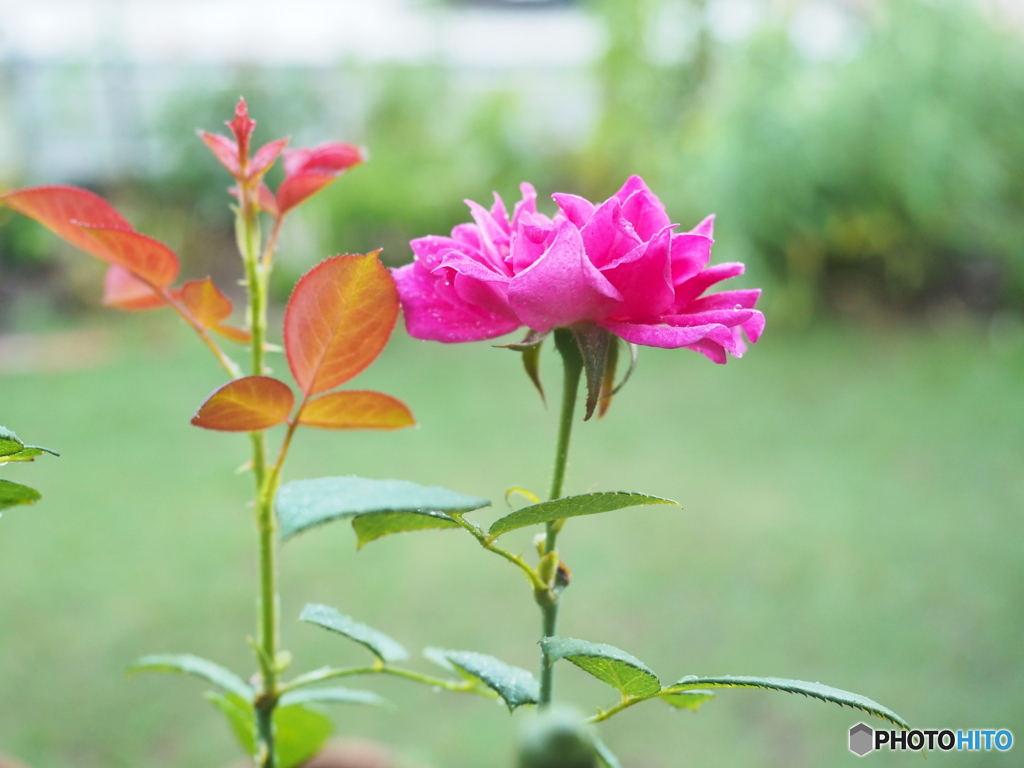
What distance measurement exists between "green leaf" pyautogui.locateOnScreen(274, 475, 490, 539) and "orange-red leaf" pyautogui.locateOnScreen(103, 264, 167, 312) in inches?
6.8

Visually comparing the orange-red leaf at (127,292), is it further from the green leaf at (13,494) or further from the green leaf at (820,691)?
the green leaf at (820,691)

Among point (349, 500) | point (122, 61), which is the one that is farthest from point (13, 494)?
point (122, 61)

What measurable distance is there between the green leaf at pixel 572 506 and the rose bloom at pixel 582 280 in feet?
0.15

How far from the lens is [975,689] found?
0.98 m

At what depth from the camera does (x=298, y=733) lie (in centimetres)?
46

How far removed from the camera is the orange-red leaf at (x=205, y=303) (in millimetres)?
353

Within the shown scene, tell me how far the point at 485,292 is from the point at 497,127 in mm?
3088

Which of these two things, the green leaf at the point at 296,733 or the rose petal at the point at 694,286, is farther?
the green leaf at the point at 296,733

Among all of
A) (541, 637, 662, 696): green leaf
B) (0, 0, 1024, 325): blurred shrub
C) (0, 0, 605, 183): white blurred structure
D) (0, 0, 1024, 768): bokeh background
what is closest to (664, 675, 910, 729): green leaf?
(541, 637, 662, 696): green leaf

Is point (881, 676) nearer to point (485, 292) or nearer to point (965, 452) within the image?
point (965, 452)

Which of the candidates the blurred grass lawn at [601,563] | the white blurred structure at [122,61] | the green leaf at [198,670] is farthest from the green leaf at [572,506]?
the white blurred structure at [122,61]

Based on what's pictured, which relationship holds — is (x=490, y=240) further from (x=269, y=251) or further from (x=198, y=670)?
(x=198, y=670)

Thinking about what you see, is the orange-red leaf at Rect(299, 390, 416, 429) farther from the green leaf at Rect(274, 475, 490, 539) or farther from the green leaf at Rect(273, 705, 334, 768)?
the green leaf at Rect(273, 705, 334, 768)

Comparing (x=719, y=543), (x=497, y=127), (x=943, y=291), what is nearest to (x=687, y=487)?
(x=719, y=543)
